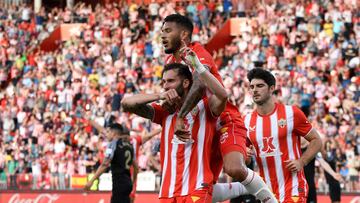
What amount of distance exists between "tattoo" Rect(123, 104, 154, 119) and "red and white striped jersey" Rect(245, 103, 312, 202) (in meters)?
2.11

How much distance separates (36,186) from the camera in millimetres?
23656

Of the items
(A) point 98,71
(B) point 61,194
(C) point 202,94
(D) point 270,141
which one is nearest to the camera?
(C) point 202,94

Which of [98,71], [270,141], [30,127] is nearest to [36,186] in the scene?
[30,127]

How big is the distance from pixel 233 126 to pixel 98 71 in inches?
959

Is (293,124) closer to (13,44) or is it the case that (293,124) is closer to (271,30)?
(271,30)

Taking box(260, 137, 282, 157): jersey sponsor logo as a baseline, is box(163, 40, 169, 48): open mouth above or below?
above

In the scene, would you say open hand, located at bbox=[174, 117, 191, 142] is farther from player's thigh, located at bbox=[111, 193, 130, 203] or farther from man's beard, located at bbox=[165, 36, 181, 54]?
player's thigh, located at bbox=[111, 193, 130, 203]

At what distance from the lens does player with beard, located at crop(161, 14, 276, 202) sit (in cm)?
931

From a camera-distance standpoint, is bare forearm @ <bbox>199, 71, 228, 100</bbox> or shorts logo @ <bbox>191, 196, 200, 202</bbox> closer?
bare forearm @ <bbox>199, 71, 228, 100</bbox>

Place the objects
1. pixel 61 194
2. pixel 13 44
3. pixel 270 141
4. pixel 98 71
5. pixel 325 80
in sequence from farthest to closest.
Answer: pixel 13 44
pixel 98 71
pixel 325 80
pixel 61 194
pixel 270 141

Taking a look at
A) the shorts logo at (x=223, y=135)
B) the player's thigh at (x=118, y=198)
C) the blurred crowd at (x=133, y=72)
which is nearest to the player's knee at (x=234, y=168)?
the shorts logo at (x=223, y=135)

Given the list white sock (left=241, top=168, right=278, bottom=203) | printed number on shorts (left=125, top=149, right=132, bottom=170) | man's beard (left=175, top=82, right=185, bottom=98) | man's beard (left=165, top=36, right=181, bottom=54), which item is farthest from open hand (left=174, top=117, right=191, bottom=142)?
printed number on shorts (left=125, top=149, right=132, bottom=170)

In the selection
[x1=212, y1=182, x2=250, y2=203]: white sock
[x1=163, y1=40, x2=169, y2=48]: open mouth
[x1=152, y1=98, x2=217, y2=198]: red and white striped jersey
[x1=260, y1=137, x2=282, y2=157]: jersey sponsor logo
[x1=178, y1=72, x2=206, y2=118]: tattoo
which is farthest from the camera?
[x1=260, y1=137, x2=282, y2=157]: jersey sponsor logo

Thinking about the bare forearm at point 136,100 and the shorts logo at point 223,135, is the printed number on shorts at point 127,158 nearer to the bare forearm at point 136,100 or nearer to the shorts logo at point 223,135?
the shorts logo at point 223,135
